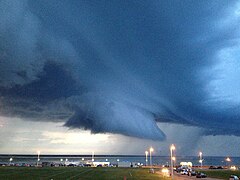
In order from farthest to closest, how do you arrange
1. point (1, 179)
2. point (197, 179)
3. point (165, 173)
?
point (165, 173) → point (197, 179) → point (1, 179)

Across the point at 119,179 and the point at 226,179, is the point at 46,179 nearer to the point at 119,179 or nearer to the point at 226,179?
the point at 119,179

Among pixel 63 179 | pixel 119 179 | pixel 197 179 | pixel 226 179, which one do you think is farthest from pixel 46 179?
pixel 226 179

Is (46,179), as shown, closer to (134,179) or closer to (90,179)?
(90,179)

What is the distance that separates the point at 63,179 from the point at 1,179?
48.8 ft

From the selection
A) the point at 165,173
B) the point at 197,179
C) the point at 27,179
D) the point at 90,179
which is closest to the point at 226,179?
the point at 197,179

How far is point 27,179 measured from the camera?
3014 inches

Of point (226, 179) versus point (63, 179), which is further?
point (226, 179)

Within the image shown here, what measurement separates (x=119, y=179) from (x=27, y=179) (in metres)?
22.8

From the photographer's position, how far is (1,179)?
7562 cm

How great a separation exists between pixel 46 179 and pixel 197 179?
135 feet

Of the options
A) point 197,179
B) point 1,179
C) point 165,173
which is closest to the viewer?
point 1,179

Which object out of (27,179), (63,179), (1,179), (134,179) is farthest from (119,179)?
(1,179)

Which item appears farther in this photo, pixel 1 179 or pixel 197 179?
pixel 197 179

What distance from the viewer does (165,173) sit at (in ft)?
330
